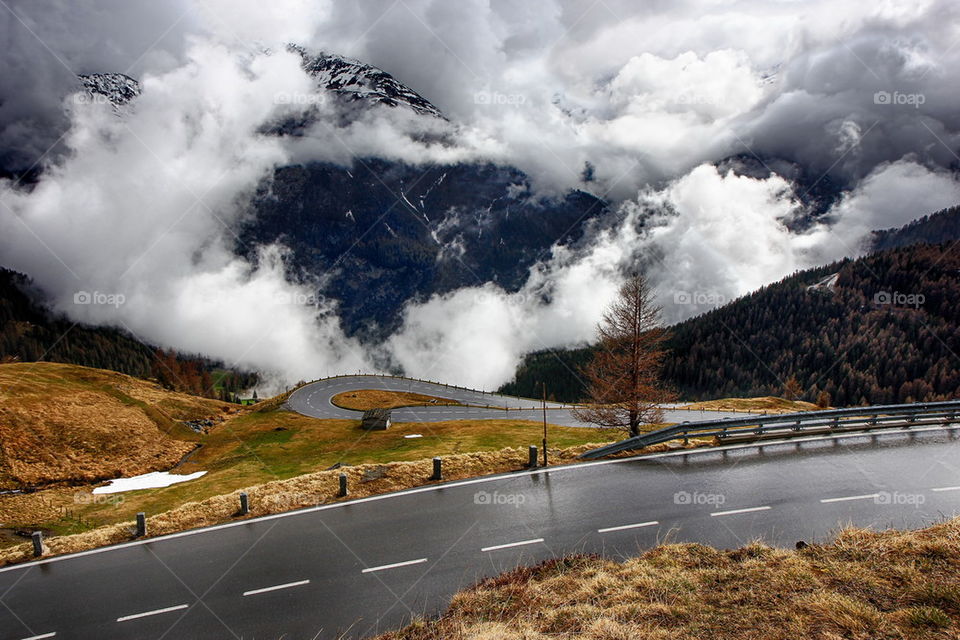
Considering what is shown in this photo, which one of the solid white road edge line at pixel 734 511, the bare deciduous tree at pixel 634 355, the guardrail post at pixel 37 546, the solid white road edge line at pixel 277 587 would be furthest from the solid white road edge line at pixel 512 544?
the bare deciduous tree at pixel 634 355

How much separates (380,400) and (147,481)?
52.0 metres

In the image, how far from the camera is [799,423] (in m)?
24.1

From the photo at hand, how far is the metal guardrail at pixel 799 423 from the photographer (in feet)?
74.8

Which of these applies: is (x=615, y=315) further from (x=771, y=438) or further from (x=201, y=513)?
(x=201, y=513)

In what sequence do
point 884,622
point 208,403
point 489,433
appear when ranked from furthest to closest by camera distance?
point 208,403 < point 489,433 < point 884,622

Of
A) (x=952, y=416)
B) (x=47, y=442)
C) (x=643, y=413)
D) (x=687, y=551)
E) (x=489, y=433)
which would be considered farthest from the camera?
(x=47, y=442)

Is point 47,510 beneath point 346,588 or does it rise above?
beneath

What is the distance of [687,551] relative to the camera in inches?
523

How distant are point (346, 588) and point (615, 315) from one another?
23816 millimetres

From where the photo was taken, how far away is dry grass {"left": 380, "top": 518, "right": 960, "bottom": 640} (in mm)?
8945

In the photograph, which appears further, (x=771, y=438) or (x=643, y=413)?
(x=643, y=413)

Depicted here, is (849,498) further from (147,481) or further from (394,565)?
(147,481)

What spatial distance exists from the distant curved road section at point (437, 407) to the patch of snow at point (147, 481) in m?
32.0

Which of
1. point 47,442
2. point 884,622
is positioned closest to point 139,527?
point 884,622
